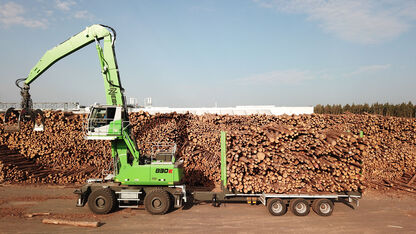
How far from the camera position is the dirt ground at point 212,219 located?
765 centimetres

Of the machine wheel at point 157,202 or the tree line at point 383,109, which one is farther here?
the tree line at point 383,109

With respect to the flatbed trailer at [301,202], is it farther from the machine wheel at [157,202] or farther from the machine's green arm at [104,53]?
the machine's green arm at [104,53]

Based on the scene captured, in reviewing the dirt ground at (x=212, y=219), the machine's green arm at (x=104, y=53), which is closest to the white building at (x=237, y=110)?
the machine's green arm at (x=104, y=53)

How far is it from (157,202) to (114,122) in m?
3.16

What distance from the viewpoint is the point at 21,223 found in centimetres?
791

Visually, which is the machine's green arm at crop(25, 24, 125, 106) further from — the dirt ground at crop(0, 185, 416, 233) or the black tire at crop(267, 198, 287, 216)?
the black tire at crop(267, 198, 287, 216)

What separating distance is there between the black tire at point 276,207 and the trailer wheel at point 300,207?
270 millimetres

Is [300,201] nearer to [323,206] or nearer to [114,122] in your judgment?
[323,206]

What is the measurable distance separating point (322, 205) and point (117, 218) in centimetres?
682

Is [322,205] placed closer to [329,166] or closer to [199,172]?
[329,166]

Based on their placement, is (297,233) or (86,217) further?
(86,217)

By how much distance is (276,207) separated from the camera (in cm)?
871

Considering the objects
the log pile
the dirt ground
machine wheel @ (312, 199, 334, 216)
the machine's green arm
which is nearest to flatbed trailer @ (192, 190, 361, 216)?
machine wheel @ (312, 199, 334, 216)

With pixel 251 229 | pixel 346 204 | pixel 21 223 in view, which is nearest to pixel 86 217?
pixel 21 223
